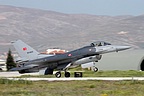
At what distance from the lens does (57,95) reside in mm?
21359

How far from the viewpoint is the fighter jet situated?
129 feet

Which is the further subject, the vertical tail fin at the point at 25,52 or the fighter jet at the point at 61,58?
the vertical tail fin at the point at 25,52

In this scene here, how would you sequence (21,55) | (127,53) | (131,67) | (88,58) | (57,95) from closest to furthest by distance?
(57,95)
(88,58)
(21,55)
(131,67)
(127,53)

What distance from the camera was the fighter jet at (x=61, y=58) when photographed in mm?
39406

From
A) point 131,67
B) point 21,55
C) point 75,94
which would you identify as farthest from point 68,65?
point 131,67

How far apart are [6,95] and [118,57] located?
54153mm

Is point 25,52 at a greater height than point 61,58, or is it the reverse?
point 25,52

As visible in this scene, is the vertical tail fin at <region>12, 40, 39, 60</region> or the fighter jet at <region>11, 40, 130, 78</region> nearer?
the fighter jet at <region>11, 40, 130, 78</region>

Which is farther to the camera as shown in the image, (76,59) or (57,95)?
(76,59)

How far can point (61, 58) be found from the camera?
39.9 metres

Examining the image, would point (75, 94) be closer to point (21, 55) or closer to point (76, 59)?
point (76, 59)

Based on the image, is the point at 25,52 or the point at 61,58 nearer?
the point at 61,58

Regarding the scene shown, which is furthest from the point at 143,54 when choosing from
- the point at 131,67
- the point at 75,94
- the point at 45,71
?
the point at 75,94

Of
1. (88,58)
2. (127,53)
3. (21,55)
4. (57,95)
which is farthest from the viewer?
(127,53)
